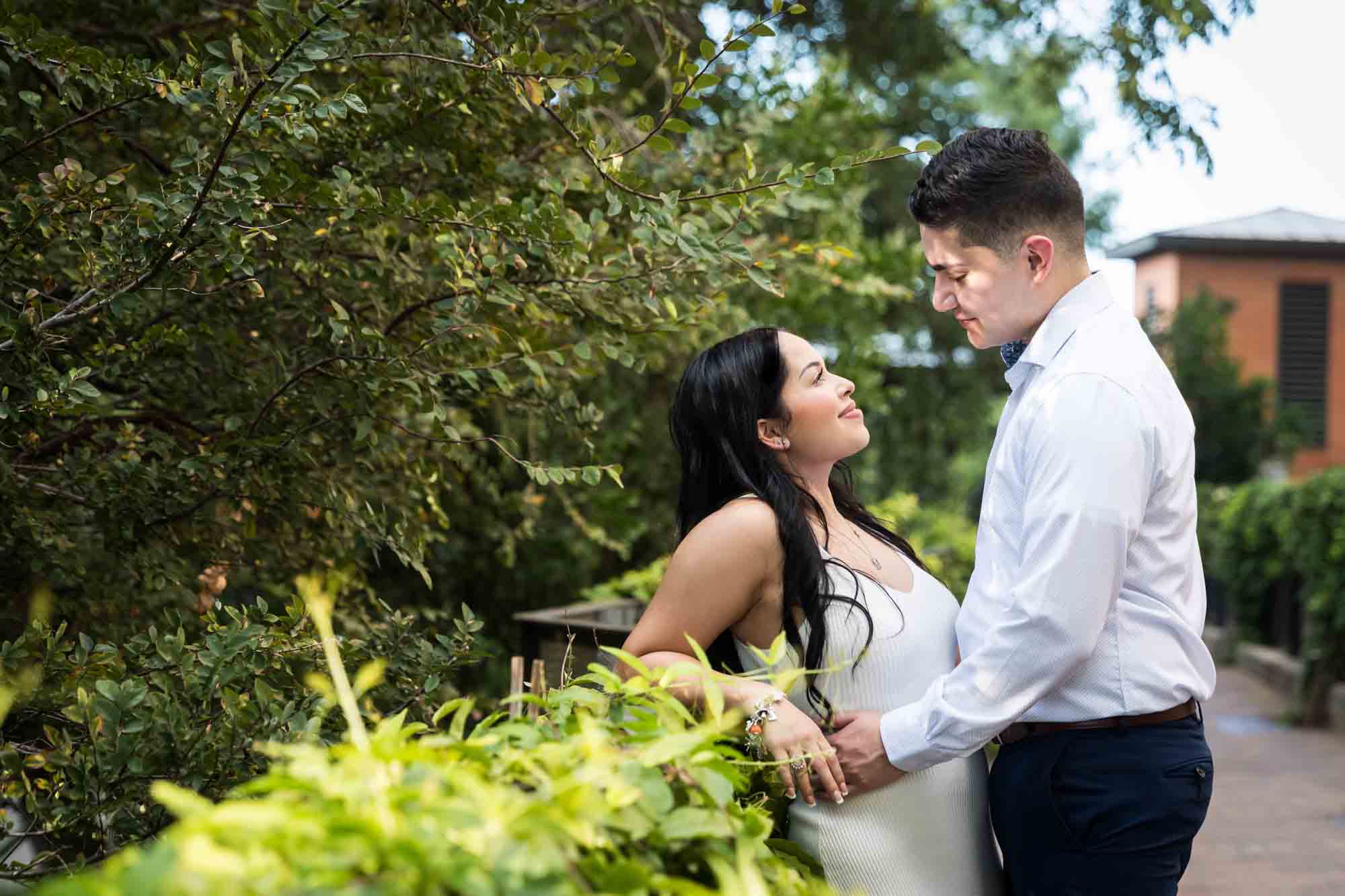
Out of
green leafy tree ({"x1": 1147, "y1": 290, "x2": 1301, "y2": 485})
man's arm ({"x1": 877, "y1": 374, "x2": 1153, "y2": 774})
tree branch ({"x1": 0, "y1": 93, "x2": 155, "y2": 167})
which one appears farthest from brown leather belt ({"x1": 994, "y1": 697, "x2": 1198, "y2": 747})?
green leafy tree ({"x1": 1147, "y1": 290, "x2": 1301, "y2": 485})

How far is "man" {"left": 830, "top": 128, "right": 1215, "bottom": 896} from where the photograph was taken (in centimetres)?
212

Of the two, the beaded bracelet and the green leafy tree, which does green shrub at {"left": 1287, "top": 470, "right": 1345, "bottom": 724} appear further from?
the green leafy tree

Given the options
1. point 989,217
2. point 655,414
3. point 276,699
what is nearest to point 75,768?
point 276,699

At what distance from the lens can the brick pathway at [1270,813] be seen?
6.52 metres

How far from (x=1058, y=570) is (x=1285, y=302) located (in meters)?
27.9

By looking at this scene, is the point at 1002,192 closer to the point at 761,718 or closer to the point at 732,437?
the point at 732,437

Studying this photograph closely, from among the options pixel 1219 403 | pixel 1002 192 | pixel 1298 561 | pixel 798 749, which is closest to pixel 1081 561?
pixel 798 749

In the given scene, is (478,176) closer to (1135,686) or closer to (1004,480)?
(1004,480)

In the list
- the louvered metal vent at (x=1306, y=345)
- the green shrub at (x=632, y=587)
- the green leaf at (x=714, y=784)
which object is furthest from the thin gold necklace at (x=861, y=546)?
the louvered metal vent at (x=1306, y=345)

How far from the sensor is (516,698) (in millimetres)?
1390

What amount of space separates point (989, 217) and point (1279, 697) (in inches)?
474

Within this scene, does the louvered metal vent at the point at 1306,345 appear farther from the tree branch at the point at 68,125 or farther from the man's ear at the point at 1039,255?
the tree branch at the point at 68,125

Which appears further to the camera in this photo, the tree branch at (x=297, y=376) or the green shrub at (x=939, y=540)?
the green shrub at (x=939, y=540)

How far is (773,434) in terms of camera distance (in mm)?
2623
